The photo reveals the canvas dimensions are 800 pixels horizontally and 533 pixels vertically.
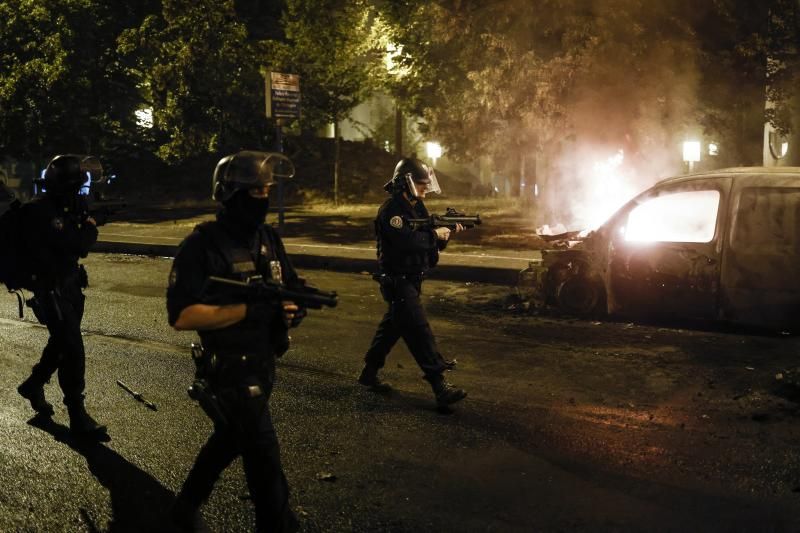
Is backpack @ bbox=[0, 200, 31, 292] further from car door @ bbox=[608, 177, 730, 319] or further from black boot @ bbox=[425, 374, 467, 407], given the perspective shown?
car door @ bbox=[608, 177, 730, 319]

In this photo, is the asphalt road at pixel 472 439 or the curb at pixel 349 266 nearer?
the asphalt road at pixel 472 439

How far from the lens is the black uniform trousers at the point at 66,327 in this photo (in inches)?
206

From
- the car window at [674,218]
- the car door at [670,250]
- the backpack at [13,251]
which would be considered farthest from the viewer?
the car window at [674,218]

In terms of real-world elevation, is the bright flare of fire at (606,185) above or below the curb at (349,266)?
above

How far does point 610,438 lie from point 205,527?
2671 mm

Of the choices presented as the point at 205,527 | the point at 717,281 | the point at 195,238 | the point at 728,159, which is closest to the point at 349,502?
the point at 205,527

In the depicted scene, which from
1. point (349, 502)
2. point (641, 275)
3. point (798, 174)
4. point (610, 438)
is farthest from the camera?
point (641, 275)

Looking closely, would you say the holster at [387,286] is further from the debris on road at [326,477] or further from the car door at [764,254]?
the car door at [764,254]

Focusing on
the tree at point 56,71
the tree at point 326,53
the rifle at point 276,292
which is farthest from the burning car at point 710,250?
the tree at point 56,71

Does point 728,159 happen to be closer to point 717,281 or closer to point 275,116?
point 275,116

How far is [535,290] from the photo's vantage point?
10.1 meters

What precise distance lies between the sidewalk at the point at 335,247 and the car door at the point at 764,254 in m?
4.42

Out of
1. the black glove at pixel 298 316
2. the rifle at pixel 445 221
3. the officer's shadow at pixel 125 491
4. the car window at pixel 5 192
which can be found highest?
the car window at pixel 5 192

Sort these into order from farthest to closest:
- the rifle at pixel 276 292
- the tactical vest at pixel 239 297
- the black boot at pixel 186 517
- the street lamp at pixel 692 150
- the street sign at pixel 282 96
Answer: the street lamp at pixel 692 150 < the street sign at pixel 282 96 < the black boot at pixel 186 517 < the tactical vest at pixel 239 297 < the rifle at pixel 276 292
